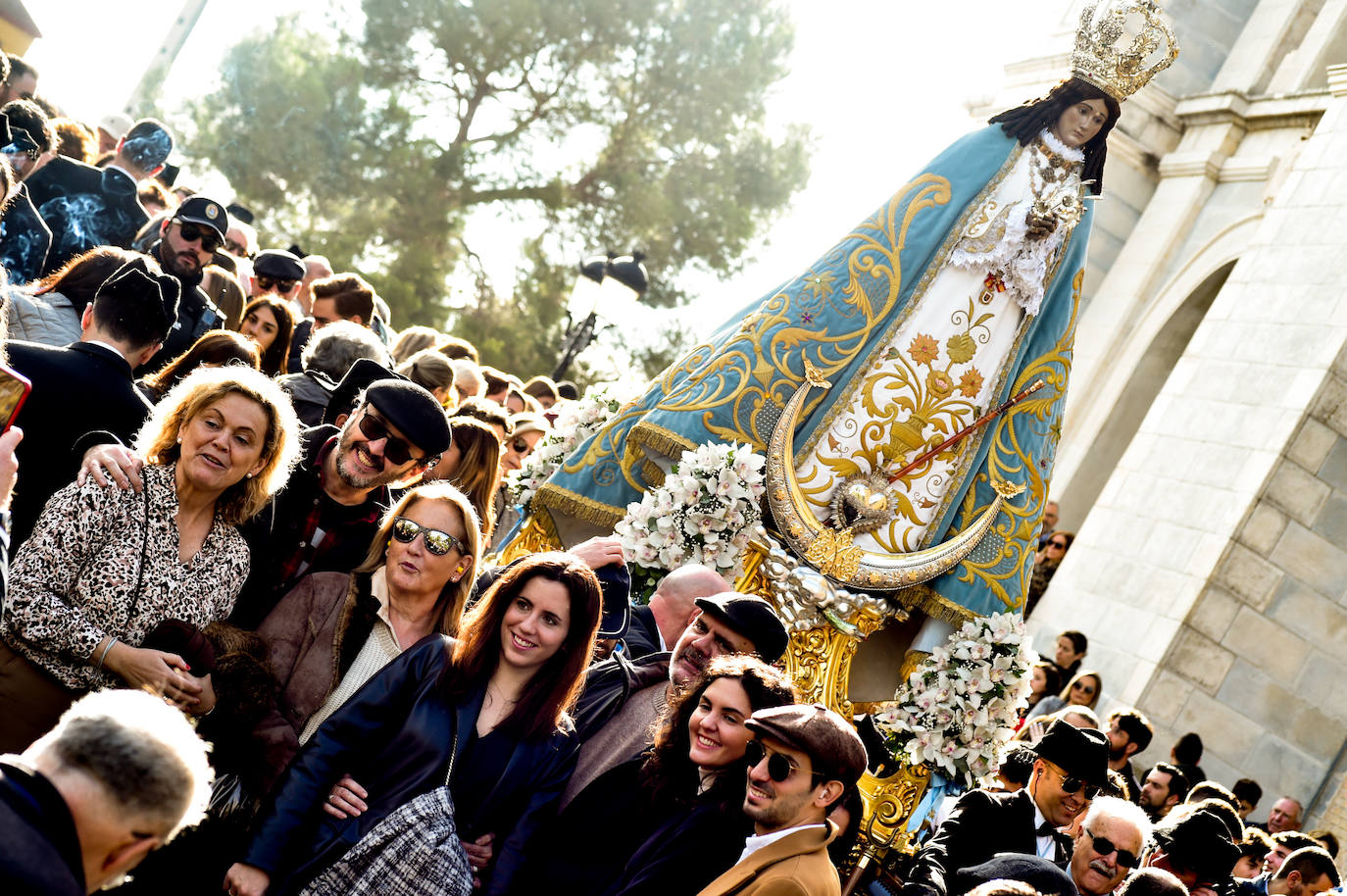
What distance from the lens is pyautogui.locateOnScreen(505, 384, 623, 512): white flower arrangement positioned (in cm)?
618

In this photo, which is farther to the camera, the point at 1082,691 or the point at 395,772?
the point at 1082,691

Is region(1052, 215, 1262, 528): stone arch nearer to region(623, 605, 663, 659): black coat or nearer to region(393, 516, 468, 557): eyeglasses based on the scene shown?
region(623, 605, 663, 659): black coat

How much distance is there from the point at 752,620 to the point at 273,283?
4.45 metres

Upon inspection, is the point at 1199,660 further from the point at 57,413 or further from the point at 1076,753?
the point at 57,413

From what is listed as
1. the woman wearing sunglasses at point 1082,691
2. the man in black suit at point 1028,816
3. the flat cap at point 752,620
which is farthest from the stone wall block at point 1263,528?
the flat cap at point 752,620

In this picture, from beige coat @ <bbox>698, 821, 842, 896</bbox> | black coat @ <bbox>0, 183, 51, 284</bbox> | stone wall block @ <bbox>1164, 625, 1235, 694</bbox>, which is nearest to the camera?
beige coat @ <bbox>698, 821, 842, 896</bbox>

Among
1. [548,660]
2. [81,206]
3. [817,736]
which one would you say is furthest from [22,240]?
[817,736]

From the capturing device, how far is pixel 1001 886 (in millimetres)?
3021

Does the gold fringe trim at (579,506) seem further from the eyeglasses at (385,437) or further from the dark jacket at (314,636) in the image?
the dark jacket at (314,636)

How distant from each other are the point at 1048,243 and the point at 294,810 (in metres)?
4.11

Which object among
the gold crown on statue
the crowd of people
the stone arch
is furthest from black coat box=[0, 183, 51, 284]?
the stone arch

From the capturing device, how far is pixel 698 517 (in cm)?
541

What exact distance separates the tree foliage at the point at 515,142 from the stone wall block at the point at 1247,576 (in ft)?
44.1

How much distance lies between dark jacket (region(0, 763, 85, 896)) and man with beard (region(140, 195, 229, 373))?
4.15 m
